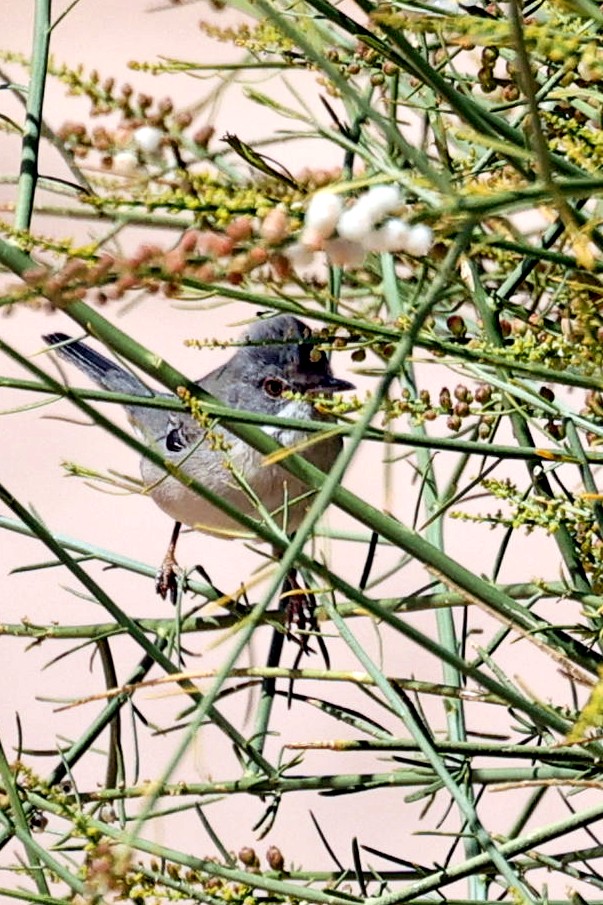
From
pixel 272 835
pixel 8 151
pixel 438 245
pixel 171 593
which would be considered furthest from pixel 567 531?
pixel 8 151

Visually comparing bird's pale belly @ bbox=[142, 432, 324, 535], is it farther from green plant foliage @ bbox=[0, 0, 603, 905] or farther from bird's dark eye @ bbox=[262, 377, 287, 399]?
green plant foliage @ bbox=[0, 0, 603, 905]

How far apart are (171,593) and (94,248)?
2.46m

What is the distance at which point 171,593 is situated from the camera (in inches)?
140

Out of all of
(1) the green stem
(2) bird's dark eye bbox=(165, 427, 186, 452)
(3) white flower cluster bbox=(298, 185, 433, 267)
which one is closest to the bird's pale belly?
(2) bird's dark eye bbox=(165, 427, 186, 452)

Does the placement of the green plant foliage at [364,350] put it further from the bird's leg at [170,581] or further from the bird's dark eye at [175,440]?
the bird's dark eye at [175,440]

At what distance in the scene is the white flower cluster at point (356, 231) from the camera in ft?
3.41

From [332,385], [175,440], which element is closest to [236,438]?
[332,385]

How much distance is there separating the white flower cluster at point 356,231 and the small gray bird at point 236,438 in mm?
2158

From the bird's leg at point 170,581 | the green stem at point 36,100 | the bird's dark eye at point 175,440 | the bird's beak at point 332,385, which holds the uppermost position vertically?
the bird's dark eye at point 175,440

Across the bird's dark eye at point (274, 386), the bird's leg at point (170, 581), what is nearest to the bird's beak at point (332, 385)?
the bird's dark eye at point (274, 386)

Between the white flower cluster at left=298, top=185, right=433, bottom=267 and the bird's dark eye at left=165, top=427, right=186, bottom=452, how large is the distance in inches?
117

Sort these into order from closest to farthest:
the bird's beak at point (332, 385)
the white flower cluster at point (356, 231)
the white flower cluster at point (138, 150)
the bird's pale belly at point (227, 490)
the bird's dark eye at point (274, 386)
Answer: the white flower cluster at point (356, 231), the white flower cluster at point (138, 150), the bird's pale belly at point (227, 490), the bird's beak at point (332, 385), the bird's dark eye at point (274, 386)

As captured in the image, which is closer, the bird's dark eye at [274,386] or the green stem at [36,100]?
the green stem at [36,100]

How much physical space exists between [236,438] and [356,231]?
7.73ft
